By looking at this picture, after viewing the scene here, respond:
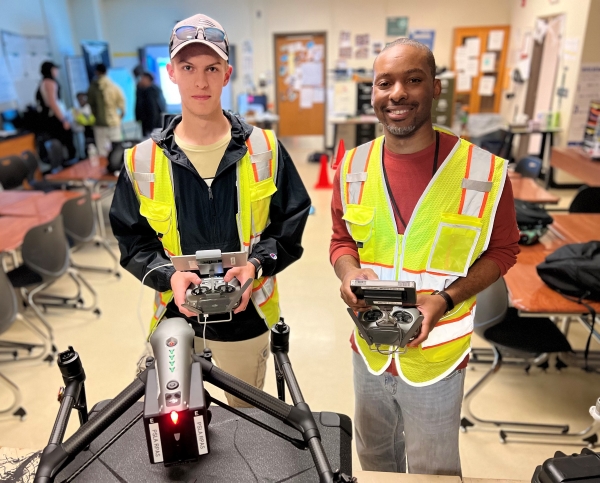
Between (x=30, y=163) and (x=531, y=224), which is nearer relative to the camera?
(x=531, y=224)

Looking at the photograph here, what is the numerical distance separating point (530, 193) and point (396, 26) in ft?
18.9

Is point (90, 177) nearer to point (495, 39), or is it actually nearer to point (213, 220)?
point (213, 220)

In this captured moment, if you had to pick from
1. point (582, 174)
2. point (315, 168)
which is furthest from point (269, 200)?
point (315, 168)

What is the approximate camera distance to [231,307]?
114cm

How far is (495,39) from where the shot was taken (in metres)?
7.85

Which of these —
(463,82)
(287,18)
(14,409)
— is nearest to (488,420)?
(14,409)

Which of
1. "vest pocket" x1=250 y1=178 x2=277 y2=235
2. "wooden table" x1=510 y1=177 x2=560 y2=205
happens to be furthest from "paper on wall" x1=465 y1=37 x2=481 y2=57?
"vest pocket" x1=250 y1=178 x2=277 y2=235

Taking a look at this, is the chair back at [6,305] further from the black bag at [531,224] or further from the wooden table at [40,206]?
the black bag at [531,224]

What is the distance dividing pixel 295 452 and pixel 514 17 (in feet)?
28.3

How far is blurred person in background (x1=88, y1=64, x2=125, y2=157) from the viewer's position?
6.15m

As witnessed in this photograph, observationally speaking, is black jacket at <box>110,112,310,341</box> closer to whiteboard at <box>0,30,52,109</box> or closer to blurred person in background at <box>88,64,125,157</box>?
blurred person in background at <box>88,64,125,157</box>

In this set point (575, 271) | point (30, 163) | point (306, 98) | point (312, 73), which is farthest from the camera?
point (306, 98)

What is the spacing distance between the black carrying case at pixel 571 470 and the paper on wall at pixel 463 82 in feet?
27.1

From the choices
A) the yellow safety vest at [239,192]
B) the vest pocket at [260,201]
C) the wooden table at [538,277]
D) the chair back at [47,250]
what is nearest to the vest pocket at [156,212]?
the yellow safety vest at [239,192]
